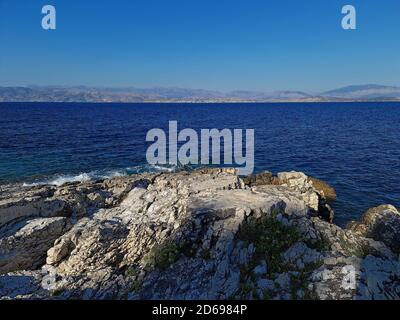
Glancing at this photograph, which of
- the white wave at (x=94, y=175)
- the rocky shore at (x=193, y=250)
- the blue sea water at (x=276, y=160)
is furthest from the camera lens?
the white wave at (x=94, y=175)

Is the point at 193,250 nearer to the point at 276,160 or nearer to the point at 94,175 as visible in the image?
the point at 94,175

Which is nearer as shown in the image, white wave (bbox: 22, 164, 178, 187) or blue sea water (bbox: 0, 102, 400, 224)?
blue sea water (bbox: 0, 102, 400, 224)

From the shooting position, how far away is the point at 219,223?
15.7m

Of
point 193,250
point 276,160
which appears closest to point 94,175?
point 193,250

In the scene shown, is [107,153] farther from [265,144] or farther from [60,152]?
[265,144]

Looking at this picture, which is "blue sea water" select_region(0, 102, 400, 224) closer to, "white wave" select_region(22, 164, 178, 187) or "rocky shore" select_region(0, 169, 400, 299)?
"white wave" select_region(22, 164, 178, 187)

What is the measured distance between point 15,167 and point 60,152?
10445mm

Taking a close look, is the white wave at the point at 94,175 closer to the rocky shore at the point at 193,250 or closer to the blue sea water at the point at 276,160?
the blue sea water at the point at 276,160

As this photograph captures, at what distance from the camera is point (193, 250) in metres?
14.6

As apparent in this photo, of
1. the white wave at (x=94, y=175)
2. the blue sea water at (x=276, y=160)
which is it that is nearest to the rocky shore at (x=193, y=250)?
the blue sea water at (x=276, y=160)

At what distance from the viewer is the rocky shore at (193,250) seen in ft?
41.1

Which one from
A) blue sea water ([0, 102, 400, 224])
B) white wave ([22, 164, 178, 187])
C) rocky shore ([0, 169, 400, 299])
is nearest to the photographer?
rocky shore ([0, 169, 400, 299])

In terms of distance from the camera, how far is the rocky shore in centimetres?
1252

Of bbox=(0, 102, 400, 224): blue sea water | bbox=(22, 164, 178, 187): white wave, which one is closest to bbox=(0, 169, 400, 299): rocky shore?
bbox=(0, 102, 400, 224): blue sea water
